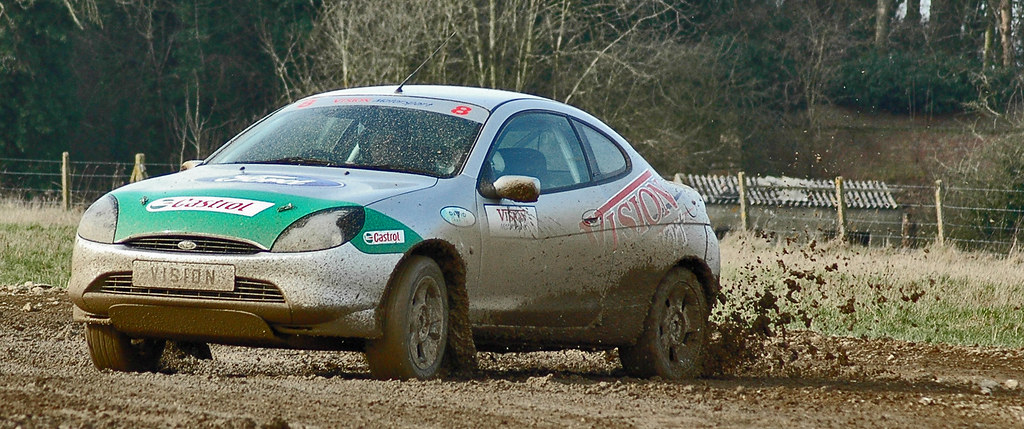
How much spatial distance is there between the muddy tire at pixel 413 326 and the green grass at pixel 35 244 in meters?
7.28

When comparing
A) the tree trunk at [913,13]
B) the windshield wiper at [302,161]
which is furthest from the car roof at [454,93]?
the tree trunk at [913,13]

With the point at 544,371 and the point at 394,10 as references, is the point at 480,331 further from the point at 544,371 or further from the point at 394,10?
the point at 394,10

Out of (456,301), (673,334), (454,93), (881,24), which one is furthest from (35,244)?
(881,24)

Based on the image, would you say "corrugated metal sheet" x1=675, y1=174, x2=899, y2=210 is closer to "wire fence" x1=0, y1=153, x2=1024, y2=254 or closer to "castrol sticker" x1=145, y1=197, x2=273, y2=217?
"wire fence" x1=0, y1=153, x2=1024, y2=254

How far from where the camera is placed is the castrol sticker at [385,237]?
6.08 m

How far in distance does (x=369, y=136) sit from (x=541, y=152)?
3.13 ft

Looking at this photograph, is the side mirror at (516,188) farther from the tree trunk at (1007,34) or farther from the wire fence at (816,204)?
the tree trunk at (1007,34)

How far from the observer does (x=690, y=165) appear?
46.1 m

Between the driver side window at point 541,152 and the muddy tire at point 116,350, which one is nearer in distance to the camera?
the muddy tire at point 116,350

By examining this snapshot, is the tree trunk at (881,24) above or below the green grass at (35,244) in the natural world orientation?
above

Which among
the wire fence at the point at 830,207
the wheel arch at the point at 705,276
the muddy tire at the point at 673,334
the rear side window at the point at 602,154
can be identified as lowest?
the wire fence at the point at 830,207

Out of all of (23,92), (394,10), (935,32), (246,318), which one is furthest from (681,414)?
(935,32)

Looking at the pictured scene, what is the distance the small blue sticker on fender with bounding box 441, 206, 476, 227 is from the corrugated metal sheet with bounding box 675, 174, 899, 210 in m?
33.0

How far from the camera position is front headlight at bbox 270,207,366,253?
236 inches
